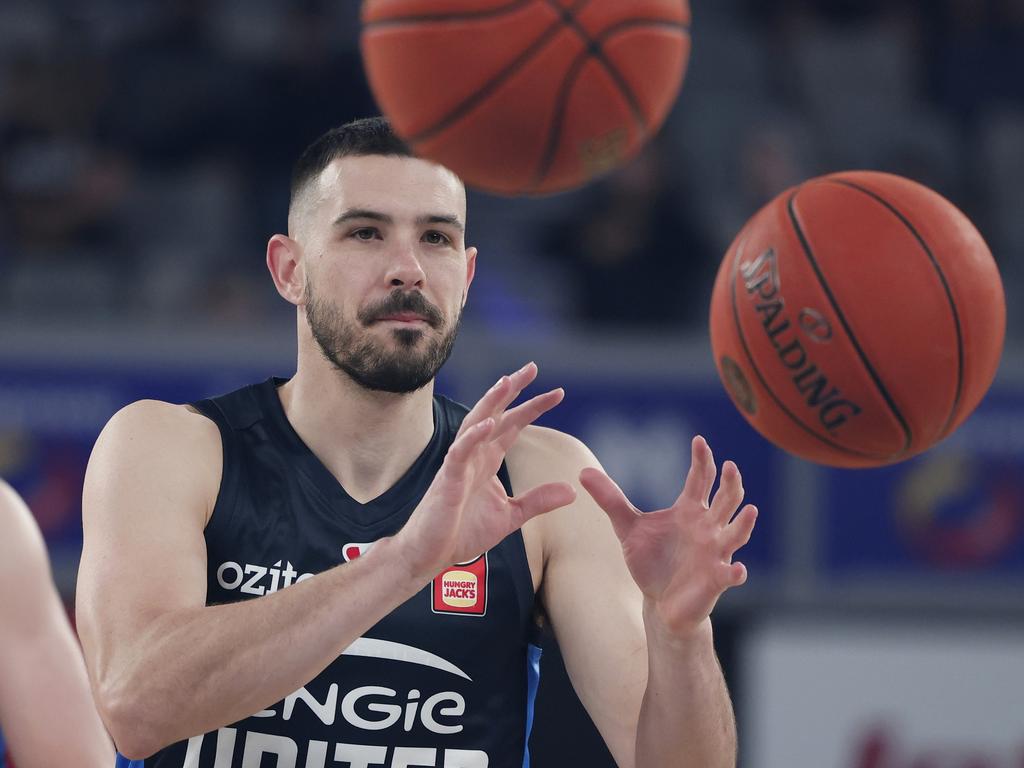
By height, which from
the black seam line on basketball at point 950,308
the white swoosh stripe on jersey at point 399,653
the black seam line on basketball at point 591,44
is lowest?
the white swoosh stripe on jersey at point 399,653

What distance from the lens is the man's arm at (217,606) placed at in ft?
10.6

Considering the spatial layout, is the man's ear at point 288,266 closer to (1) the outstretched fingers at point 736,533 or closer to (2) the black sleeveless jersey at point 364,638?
(2) the black sleeveless jersey at point 364,638

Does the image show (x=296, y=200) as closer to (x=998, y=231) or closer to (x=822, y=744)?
(x=822, y=744)

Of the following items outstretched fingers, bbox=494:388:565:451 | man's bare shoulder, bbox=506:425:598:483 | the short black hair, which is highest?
the short black hair

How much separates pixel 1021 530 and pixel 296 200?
4765 millimetres

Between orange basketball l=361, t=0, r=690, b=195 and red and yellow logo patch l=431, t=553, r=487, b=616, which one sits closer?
orange basketball l=361, t=0, r=690, b=195

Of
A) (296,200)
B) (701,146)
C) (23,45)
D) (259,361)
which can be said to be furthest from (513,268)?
(296,200)

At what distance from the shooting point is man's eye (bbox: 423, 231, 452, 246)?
392 centimetres

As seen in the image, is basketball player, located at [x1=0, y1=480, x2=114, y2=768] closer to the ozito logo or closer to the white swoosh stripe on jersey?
the ozito logo

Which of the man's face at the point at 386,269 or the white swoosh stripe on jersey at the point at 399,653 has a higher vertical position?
the man's face at the point at 386,269

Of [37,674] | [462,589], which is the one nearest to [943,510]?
[462,589]

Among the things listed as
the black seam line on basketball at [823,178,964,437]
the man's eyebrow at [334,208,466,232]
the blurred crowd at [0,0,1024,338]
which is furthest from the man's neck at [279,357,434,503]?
the blurred crowd at [0,0,1024,338]

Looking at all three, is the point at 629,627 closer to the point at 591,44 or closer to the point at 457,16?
the point at 591,44

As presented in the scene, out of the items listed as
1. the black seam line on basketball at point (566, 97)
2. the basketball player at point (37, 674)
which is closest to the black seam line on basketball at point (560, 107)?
the black seam line on basketball at point (566, 97)
